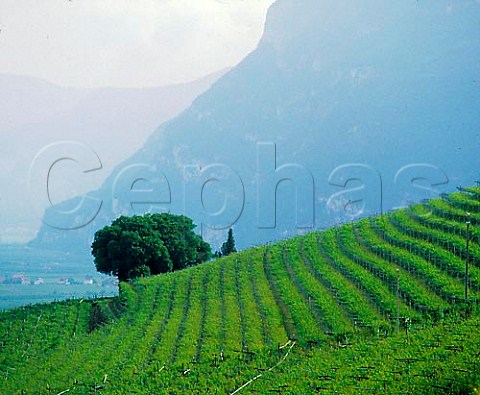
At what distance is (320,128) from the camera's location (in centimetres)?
12106

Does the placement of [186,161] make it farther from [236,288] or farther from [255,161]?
[236,288]

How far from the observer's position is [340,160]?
373 ft

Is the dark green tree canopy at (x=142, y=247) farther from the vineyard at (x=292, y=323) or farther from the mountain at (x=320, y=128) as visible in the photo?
the mountain at (x=320, y=128)

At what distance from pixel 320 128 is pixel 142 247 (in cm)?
8943

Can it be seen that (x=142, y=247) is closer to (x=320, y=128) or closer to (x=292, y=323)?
(x=292, y=323)

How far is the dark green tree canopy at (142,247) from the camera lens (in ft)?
114

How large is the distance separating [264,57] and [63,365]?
13715 cm

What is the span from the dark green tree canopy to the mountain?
56.7 meters

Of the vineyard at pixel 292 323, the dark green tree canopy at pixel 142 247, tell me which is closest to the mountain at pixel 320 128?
the dark green tree canopy at pixel 142 247

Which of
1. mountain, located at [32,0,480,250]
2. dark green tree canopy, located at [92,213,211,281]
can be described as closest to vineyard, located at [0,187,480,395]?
dark green tree canopy, located at [92,213,211,281]

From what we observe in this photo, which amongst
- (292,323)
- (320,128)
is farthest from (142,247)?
(320,128)

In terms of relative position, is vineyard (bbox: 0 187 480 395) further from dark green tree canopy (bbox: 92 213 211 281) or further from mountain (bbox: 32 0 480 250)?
mountain (bbox: 32 0 480 250)

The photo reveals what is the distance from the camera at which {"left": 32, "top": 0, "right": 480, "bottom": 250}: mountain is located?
104 meters

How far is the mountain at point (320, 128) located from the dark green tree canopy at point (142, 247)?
186 feet
